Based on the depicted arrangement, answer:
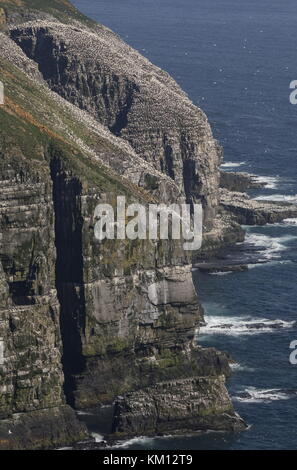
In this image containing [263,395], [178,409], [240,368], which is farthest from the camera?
[240,368]

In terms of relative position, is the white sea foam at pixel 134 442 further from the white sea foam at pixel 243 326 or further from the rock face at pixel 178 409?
the white sea foam at pixel 243 326

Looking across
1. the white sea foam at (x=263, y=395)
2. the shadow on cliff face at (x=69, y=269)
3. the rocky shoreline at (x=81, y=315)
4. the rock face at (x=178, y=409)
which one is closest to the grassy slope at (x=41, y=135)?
the rocky shoreline at (x=81, y=315)

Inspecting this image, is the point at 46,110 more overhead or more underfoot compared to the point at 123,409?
more overhead

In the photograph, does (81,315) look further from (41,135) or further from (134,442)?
(41,135)

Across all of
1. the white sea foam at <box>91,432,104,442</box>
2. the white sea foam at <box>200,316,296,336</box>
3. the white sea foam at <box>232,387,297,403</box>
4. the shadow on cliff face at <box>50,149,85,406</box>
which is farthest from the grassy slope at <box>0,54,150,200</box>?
the white sea foam at <box>91,432,104,442</box>

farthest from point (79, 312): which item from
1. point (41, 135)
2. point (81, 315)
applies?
point (41, 135)
